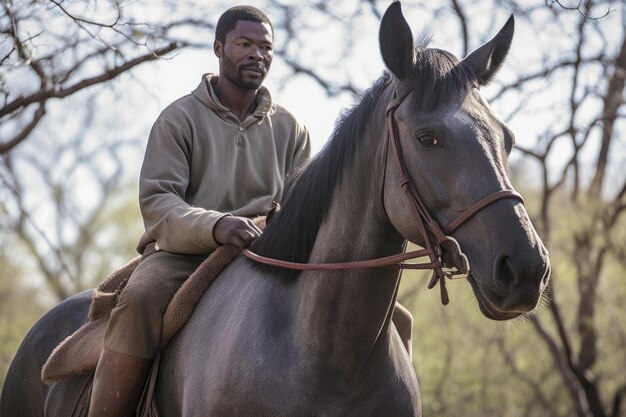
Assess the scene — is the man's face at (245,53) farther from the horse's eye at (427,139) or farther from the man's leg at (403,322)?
the horse's eye at (427,139)

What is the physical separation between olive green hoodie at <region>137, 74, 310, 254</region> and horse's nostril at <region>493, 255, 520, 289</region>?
1.63 metres

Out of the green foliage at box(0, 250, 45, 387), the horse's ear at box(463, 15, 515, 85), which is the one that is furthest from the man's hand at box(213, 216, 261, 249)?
the green foliage at box(0, 250, 45, 387)

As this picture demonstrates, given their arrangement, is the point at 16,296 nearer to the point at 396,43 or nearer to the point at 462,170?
the point at 396,43

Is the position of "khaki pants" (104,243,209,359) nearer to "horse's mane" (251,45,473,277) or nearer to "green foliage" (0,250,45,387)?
"horse's mane" (251,45,473,277)

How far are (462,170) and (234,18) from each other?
2.06 metres

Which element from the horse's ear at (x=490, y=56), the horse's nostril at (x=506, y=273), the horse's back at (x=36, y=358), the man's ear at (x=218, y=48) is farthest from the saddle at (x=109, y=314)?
the horse's nostril at (x=506, y=273)

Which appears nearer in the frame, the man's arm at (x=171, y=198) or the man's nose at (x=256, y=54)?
the man's arm at (x=171, y=198)

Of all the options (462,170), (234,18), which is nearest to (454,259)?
(462,170)

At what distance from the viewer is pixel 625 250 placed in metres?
11.0

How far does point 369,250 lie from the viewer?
376 centimetres

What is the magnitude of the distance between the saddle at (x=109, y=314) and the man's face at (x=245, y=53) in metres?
0.81

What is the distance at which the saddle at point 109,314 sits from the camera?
4410 millimetres

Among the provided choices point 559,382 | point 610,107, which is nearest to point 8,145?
point 610,107

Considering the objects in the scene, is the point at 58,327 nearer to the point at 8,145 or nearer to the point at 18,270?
the point at 8,145
